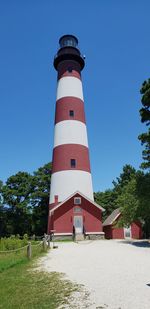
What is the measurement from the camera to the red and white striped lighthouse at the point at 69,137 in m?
27.0

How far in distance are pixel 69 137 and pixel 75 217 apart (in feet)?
25.1

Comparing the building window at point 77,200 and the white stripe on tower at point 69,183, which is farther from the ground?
the white stripe on tower at point 69,183

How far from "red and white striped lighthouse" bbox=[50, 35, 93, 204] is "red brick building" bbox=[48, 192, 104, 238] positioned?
73 cm

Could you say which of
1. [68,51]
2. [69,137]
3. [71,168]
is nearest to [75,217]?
[71,168]

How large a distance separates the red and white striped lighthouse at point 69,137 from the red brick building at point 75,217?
73 cm

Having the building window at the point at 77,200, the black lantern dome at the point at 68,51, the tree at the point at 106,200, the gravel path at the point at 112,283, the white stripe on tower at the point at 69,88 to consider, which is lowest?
the gravel path at the point at 112,283

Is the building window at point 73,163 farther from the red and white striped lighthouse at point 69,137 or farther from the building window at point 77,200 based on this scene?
the building window at point 77,200

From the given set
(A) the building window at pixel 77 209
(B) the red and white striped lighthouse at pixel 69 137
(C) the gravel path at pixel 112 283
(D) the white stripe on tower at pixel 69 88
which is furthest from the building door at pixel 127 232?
(C) the gravel path at pixel 112 283

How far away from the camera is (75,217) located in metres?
26.3

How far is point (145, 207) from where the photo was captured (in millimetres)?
18891

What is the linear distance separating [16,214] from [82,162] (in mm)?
14771

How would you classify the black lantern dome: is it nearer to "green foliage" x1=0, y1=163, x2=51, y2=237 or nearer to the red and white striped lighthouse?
the red and white striped lighthouse

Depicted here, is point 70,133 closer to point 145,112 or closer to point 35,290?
point 145,112

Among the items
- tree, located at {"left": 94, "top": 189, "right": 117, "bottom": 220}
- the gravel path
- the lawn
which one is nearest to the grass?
the lawn
